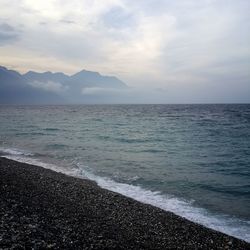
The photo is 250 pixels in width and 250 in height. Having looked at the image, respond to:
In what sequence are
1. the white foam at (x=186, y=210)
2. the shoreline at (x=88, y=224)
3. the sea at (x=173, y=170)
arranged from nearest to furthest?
the shoreline at (x=88, y=224) → the white foam at (x=186, y=210) → the sea at (x=173, y=170)

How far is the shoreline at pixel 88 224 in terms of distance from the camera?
9.09 meters

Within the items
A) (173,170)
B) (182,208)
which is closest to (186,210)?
(182,208)

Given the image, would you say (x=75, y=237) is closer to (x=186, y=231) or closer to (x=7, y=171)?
(x=186, y=231)

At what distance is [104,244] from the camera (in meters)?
9.18

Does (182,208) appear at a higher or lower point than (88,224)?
lower

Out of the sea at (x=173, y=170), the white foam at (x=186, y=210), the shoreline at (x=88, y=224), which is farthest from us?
the sea at (x=173, y=170)

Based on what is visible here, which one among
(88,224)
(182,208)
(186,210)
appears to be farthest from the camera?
(182,208)

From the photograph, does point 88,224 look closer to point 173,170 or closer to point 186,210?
point 186,210

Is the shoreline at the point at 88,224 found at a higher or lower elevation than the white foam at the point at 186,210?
higher

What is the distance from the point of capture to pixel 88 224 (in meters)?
10.8

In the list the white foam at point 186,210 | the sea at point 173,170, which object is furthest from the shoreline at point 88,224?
the sea at point 173,170

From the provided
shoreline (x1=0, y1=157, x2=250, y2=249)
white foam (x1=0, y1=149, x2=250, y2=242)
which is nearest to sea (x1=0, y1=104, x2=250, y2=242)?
white foam (x1=0, y1=149, x2=250, y2=242)

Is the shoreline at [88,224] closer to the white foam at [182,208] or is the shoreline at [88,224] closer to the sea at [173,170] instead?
the white foam at [182,208]

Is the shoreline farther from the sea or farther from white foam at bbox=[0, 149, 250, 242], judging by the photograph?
the sea
